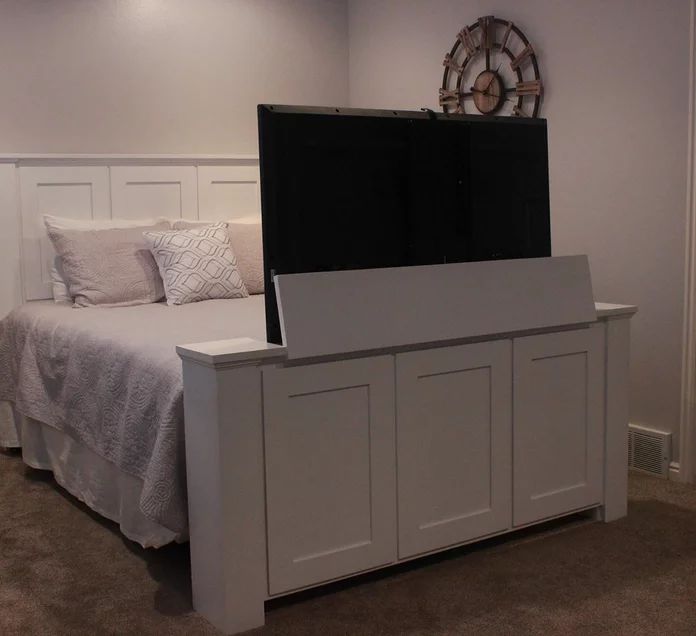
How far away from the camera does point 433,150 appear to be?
267cm

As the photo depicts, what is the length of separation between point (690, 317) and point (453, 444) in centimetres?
127

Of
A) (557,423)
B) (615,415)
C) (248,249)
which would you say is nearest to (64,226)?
(248,249)

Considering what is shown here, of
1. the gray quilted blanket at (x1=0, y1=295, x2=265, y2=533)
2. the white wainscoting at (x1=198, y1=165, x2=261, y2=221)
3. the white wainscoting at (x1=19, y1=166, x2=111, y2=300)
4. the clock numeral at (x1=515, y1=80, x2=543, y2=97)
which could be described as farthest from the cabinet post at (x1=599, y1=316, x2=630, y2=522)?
the white wainscoting at (x1=19, y1=166, x2=111, y2=300)

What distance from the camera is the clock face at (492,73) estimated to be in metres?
4.10

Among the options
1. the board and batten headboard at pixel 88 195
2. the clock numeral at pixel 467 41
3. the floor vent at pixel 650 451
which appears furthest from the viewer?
the clock numeral at pixel 467 41

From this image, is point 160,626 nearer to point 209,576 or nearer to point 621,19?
point 209,576

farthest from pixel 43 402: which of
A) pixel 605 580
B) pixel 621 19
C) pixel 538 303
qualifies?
pixel 621 19

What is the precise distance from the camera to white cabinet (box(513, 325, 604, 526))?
285 centimetres

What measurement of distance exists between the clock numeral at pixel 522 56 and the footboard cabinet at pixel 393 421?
1471 mm

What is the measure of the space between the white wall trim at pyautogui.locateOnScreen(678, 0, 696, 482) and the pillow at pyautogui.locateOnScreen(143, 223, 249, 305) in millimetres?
1822

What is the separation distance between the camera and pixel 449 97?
4527 mm

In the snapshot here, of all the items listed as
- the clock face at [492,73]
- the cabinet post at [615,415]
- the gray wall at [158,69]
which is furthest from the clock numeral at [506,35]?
the cabinet post at [615,415]

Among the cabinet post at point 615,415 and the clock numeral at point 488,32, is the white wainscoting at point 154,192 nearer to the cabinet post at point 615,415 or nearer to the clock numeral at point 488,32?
the clock numeral at point 488,32

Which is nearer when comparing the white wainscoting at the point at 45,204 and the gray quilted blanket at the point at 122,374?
the gray quilted blanket at the point at 122,374
